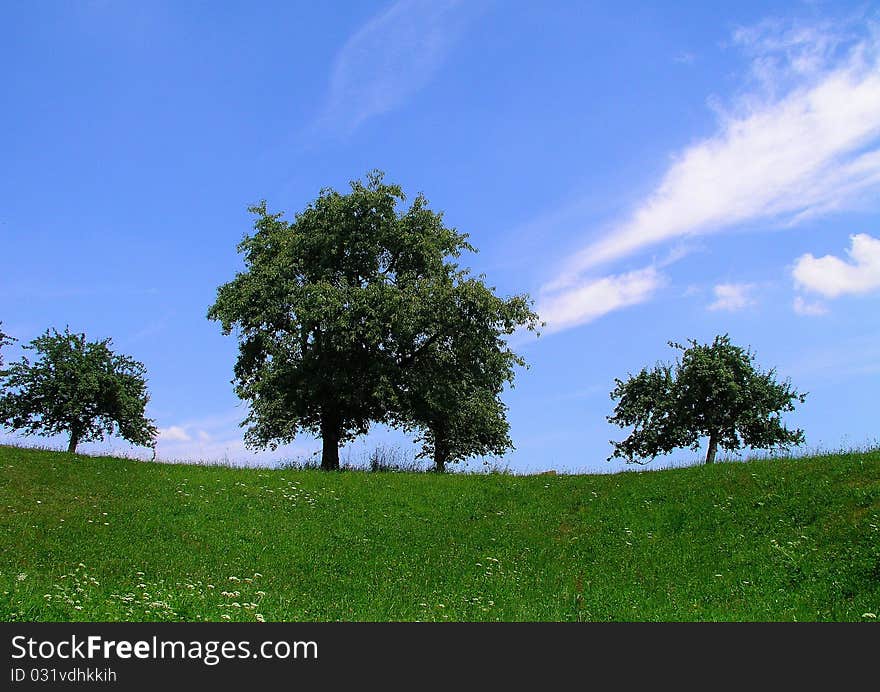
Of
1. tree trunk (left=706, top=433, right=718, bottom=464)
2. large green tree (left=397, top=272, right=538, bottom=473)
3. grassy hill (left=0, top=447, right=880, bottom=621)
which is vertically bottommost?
grassy hill (left=0, top=447, right=880, bottom=621)

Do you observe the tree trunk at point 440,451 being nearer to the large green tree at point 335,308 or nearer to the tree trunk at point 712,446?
the large green tree at point 335,308

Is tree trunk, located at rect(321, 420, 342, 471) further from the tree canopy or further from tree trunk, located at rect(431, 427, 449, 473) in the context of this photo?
tree trunk, located at rect(431, 427, 449, 473)

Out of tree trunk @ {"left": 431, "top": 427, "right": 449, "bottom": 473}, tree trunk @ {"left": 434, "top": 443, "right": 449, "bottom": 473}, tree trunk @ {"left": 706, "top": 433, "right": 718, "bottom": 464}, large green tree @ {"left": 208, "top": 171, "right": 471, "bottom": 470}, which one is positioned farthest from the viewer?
tree trunk @ {"left": 434, "top": 443, "right": 449, "bottom": 473}

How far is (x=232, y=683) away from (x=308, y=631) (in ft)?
6.01

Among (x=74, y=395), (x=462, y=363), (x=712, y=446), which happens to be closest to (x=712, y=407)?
(x=712, y=446)

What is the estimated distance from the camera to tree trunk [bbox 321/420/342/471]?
38.5 metres

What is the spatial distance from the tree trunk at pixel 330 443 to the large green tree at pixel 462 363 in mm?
3640

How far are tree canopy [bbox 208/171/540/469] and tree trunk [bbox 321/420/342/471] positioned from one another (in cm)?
5

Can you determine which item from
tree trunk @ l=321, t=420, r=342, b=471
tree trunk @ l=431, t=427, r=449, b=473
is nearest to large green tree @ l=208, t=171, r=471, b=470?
tree trunk @ l=321, t=420, r=342, b=471

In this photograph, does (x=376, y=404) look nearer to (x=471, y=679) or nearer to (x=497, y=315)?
(x=497, y=315)

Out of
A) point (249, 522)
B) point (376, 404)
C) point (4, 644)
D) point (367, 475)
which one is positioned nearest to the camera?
point (4, 644)

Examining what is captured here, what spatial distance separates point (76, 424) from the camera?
1660 inches

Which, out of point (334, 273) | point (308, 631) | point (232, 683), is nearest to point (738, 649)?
point (308, 631)

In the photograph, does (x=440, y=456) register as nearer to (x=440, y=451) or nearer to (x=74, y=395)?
(x=440, y=451)
